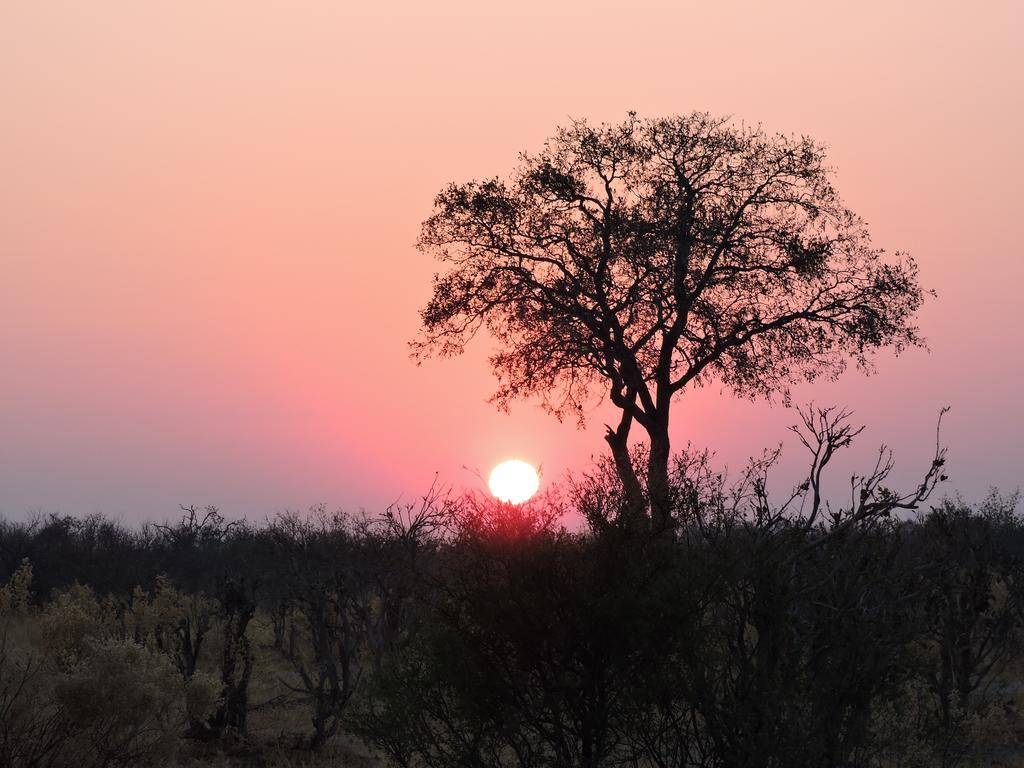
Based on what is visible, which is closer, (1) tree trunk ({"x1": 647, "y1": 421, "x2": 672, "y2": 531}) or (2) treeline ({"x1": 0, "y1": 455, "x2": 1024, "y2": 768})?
(2) treeline ({"x1": 0, "y1": 455, "x2": 1024, "y2": 768})

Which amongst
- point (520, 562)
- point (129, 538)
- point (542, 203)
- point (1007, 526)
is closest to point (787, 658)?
point (520, 562)

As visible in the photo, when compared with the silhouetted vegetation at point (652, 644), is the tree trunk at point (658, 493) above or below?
above

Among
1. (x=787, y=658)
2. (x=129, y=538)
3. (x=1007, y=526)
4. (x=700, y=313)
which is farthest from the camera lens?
(x=129, y=538)

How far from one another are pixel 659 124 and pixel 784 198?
135 inches

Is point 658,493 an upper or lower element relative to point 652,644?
upper

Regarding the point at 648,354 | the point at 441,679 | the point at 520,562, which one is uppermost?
the point at 648,354

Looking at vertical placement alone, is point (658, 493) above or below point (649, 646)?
above

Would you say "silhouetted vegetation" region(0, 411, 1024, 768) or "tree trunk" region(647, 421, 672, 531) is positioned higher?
"tree trunk" region(647, 421, 672, 531)

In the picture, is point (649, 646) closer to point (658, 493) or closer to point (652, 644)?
point (652, 644)

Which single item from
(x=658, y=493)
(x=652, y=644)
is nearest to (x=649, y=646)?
(x=652, y=644)

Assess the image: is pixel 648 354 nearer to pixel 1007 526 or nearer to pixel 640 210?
pixel 640 210

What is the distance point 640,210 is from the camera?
26.9m

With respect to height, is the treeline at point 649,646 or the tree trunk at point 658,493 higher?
the tree trunk at point 658,493

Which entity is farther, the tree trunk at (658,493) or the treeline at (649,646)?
the tree trunk at (658,493)
